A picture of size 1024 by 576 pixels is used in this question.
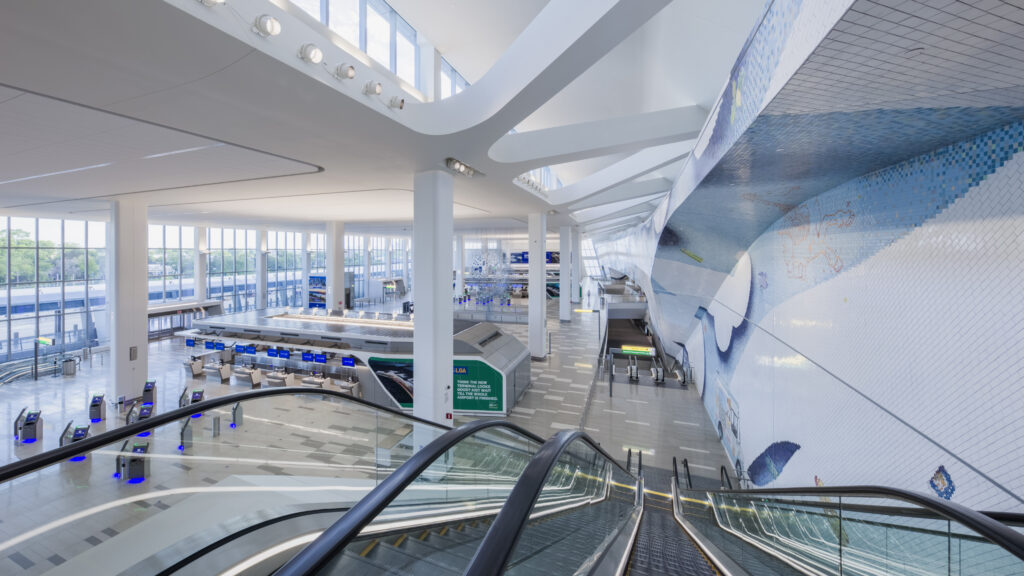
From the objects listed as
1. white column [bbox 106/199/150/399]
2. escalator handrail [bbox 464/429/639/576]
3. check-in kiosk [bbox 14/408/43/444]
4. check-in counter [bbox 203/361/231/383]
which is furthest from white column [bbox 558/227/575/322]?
escalator handrail [bbox 464/429/639/576]

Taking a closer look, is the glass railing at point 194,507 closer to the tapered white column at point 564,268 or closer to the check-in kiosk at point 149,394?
the check-in kiosk at point 149,394

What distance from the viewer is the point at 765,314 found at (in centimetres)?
788

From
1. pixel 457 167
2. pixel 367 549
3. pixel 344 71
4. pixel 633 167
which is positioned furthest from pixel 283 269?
pixel 367 549

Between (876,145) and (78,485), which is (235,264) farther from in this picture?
(876,145)

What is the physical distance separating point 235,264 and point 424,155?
87.3 feet

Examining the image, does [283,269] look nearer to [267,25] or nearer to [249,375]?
[249,375]

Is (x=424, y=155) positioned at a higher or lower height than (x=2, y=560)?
higher

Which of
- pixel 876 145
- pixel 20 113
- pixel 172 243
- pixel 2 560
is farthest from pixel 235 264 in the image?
pixel 876 145

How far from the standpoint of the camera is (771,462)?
23.7ft

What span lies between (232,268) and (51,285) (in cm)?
1010

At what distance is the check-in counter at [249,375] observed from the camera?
13406 millimetres

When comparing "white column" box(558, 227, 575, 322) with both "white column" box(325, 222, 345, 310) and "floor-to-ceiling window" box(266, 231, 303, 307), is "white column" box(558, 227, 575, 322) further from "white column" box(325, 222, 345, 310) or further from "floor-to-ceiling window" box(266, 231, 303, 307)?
"floor-to-ceiling window" box(266, 231, 303, 307)

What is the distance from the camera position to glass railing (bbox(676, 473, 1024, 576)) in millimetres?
1586

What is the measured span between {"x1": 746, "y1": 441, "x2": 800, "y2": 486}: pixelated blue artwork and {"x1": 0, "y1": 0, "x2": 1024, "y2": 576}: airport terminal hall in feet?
0.33
